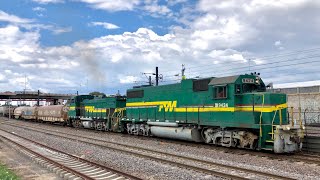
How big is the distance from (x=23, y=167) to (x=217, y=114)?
9.06m

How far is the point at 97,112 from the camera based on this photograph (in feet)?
104

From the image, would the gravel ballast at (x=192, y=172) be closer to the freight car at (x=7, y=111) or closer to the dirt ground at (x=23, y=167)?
the dirt ground at (x=23, y=167)

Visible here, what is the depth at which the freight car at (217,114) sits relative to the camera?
A: 14844 millimetres

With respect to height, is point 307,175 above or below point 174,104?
below

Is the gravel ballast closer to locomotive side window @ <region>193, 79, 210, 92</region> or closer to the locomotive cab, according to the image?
the locomotive cab

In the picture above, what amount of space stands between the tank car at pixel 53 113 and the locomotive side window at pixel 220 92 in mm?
26879

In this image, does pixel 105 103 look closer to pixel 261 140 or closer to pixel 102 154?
pixel 102 154

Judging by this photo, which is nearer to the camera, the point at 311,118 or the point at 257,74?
the point at 257,74

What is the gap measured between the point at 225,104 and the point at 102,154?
6.19 metres

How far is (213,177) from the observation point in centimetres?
1009

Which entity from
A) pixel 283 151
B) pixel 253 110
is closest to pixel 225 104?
pixel 253 110

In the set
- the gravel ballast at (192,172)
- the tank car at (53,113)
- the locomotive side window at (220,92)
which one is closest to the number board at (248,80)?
the locomotive side window at (220,92)

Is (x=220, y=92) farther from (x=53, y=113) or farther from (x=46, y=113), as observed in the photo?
(x=46, y=113)

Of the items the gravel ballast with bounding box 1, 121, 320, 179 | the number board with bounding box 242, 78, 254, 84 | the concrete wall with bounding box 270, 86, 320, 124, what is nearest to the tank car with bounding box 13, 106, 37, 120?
the concrete wall with bounding box 270, 86, 320, 124
